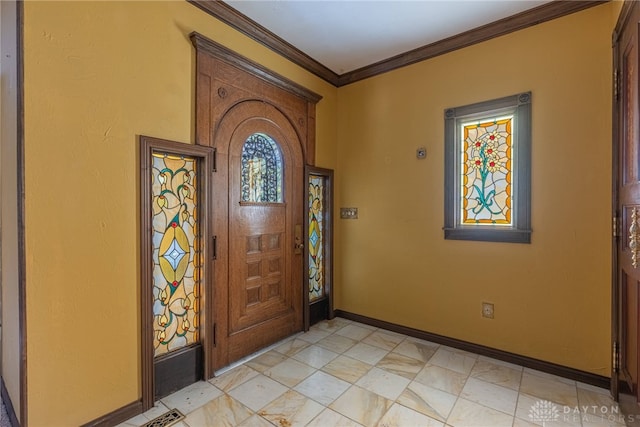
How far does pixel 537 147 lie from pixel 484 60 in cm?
89

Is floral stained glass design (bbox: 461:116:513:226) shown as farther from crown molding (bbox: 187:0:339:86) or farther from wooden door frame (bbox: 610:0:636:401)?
crown molding (bbox: 187:0:339:86)

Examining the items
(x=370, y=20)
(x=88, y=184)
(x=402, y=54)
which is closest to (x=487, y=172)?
(x=402, y=54)

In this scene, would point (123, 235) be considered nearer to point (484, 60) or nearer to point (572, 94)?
point (484, 60)

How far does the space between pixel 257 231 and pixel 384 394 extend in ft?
5.22

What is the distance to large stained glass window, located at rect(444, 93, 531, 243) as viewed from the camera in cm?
242

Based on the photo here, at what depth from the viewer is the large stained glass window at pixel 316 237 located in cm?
332

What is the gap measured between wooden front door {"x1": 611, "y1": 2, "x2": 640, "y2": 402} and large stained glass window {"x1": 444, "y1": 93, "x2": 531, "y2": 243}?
520 mm

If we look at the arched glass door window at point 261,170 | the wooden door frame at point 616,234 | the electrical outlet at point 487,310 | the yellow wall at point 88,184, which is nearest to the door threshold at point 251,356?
the yellow wall at point 88,184

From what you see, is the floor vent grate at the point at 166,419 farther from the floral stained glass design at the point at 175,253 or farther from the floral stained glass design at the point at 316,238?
the floral stained glass design at the point at 316,238

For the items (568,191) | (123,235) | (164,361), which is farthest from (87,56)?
(568,191)

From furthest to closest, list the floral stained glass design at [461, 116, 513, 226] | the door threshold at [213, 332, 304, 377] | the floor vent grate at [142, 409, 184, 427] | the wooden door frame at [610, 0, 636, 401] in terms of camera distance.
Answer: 1. the floral stained glass design at [461, 116, 513, 226]
2. the door threshold at [213, 332, 304, 377]
3. the wooden door frame at [610, 0, 636, 401]
4. the floor vent grate at [142, 409, 184, 427]

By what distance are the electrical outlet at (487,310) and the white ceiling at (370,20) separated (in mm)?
2374

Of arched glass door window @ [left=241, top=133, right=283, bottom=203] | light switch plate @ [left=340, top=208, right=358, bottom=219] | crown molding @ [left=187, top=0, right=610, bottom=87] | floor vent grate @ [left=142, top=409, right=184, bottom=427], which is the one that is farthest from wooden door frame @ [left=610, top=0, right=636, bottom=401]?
floor vent grate @ [left=142, top=409, right=184, bottom=427]

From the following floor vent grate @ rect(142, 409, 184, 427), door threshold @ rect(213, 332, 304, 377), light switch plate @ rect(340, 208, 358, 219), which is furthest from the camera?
light switch plate @ rect(340, 208, 358, 219)
